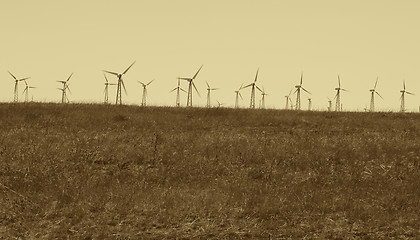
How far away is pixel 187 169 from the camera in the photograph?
29.4 m

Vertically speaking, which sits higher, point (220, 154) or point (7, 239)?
point (220, 154)

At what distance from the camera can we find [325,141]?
35625mm

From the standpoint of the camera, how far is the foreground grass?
2090cm

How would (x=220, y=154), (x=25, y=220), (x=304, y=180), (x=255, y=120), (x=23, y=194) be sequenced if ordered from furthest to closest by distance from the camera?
1. (x=255, y=120)
2. (x=220, y=154)
3. (x=304, y=180)
4. (x=23, y=194)
5. (x=25, y=220)

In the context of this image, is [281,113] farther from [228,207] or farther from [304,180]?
[228,207]

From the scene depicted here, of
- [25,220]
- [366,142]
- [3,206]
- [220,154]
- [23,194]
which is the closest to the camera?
[25,220]

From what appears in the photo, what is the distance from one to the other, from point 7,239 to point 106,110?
25.7 m

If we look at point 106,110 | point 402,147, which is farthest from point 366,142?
point 106,110

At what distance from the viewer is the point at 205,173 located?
28.9m

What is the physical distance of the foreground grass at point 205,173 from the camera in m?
20.9

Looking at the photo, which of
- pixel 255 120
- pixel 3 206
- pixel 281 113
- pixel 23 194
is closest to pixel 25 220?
pixel 3 206

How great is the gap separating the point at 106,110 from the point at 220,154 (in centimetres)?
1500

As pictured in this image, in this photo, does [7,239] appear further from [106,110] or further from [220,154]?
[106,110]

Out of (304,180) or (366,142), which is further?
(366,142)
